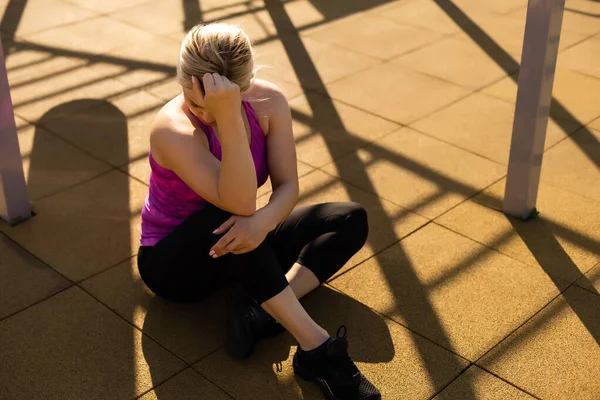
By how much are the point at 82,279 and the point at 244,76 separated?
53.1 inches

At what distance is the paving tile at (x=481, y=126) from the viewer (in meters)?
5.09

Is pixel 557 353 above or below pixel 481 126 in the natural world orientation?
above

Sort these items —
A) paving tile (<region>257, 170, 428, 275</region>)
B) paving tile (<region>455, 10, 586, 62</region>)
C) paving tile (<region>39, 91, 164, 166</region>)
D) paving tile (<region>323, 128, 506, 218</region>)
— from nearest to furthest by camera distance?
paving tile (<region>257, 170, 428, 275</region>) → paving tile (<region>323, 128, 506, 218</region>) → paving tile (<region>39, 91, 164, 166</region>) → paving tile (<region>455, 10, 586, 62</region>)

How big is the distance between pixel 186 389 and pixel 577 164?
8.76ft

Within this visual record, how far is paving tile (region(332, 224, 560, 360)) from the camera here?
3625mm

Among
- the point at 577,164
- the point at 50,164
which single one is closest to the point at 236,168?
the point at 50,164

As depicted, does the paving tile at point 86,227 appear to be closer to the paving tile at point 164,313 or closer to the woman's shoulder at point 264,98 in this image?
the paving tile at point 164,313

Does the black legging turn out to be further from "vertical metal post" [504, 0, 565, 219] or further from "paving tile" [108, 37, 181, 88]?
"paving tile" [108, 37, 181, 88]

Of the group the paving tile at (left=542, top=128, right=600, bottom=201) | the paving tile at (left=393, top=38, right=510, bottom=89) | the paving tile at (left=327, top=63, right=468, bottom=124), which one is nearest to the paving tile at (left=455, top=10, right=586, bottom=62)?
the paving tile at (left=393, top=38, right=510, bottom=89)

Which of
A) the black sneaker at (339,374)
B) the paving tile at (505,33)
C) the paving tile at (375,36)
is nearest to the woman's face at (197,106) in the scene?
the black sneaker at (339,374)

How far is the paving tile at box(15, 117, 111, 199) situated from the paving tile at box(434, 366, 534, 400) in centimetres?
241

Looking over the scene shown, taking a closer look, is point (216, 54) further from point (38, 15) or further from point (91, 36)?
point (38, 15)

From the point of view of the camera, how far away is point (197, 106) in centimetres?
330

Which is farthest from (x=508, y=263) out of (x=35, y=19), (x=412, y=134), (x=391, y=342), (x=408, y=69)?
→ (x=35, y=19)
